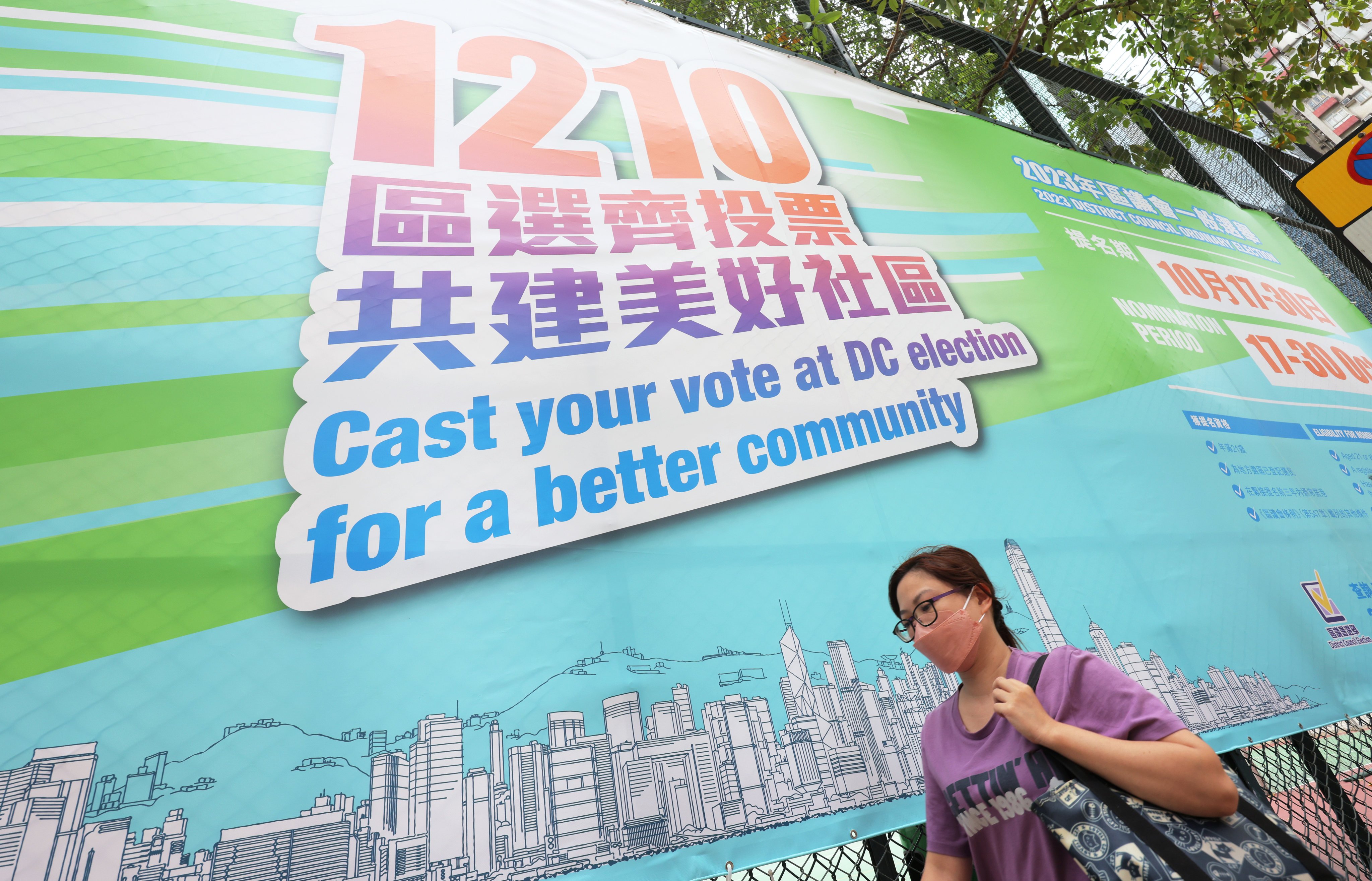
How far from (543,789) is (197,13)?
2.04 meters

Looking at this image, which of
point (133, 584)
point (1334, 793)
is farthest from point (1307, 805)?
point (133, 584)

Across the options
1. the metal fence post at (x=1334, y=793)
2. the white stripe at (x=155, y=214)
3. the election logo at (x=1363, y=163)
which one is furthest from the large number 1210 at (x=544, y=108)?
the election logo at (x=1363, y=163)

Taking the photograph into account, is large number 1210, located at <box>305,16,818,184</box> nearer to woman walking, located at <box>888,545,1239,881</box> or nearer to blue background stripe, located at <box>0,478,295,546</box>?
blue background stripe, located at <box>0,478,295,546</box>

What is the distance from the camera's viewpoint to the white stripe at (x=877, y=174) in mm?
2174

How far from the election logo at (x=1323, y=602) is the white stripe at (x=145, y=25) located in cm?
337

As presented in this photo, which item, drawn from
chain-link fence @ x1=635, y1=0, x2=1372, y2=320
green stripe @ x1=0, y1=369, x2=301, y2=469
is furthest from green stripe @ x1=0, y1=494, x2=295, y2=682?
chain-link fence @ x1=635, y1=0, x2=1372, y2=320

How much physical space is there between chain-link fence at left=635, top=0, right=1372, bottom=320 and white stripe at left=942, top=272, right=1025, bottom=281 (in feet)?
5.24

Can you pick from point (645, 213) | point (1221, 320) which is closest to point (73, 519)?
point (645, 213)

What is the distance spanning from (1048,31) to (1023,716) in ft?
14.4

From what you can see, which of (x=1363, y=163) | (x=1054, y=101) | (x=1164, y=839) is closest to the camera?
(x=1164, y=839)

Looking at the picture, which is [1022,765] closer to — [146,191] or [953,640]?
[953,640]

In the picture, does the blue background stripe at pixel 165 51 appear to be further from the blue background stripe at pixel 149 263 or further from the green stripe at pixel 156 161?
the blue background stripe at pixel 149 263

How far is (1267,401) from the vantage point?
8.29ft

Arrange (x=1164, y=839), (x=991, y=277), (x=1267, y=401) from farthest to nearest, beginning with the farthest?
(x=1267, y=401) → (x=991, y=277) → (x=1164, y=839)
